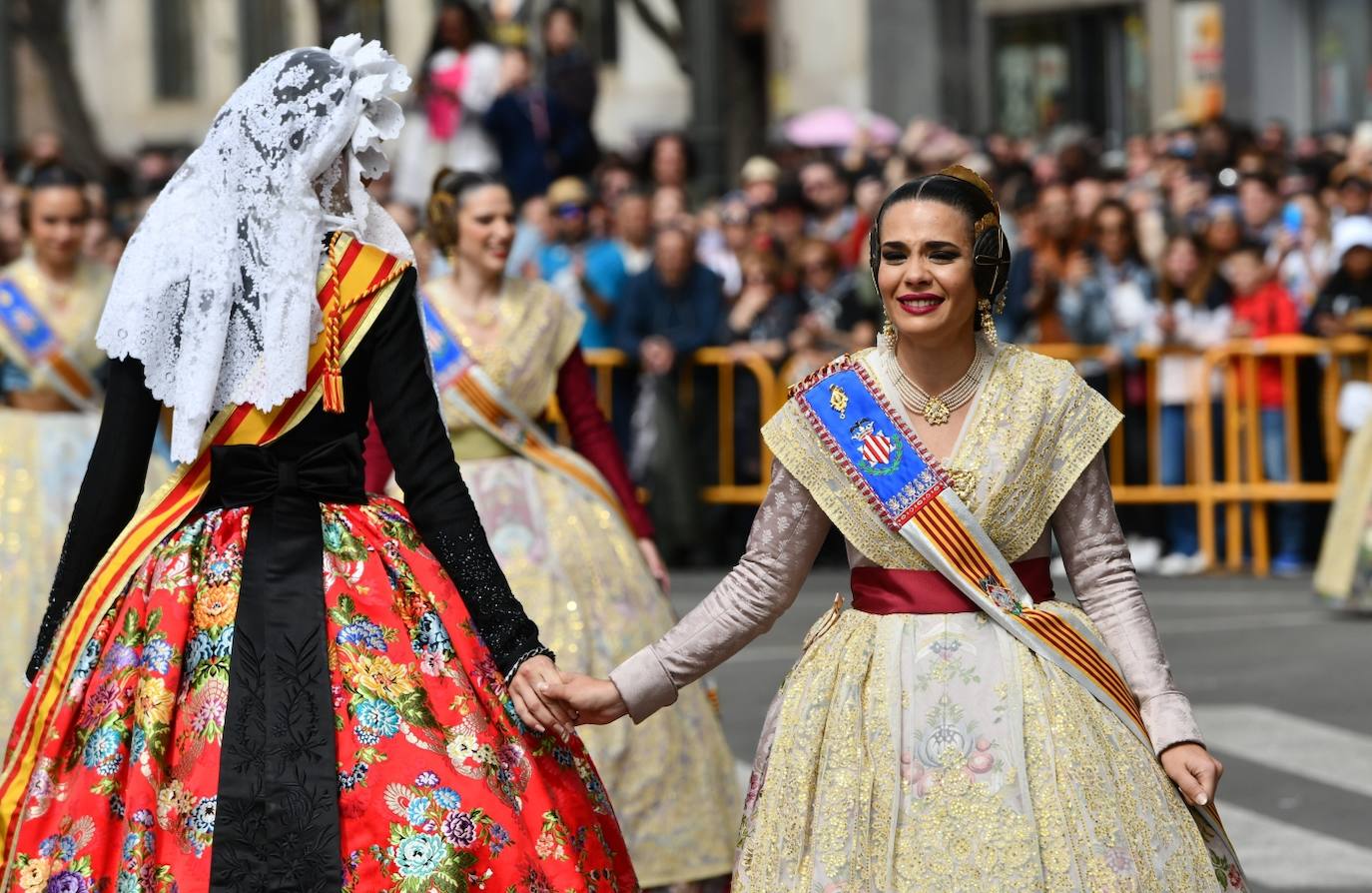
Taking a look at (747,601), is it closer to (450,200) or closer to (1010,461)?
Result: (1010,461)

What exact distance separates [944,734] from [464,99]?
1087 cm

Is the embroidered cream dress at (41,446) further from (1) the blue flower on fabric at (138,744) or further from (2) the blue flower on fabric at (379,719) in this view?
(2) the blue flower on fabric at (379,719)

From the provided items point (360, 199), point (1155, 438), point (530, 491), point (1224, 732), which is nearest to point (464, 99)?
point (1155, 438)

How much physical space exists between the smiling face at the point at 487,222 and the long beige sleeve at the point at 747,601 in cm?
257

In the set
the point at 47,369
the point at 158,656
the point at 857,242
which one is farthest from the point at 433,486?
the point at 857,242

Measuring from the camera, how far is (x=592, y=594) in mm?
6484

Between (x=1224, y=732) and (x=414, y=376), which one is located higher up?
(x=414, y=376)

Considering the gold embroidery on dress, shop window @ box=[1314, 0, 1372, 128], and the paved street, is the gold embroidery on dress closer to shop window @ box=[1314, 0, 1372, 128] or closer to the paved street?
the paved street

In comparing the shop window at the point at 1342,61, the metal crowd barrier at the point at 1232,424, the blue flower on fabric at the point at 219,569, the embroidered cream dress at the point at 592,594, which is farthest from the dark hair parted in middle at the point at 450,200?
the shop window at the point at 1342,61

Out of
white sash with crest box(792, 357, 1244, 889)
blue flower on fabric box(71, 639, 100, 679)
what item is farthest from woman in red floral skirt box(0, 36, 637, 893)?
white sash with crest box(792, 357, 1244, 889)

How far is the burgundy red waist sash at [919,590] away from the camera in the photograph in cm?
414

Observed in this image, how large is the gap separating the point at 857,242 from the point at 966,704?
10554 mm

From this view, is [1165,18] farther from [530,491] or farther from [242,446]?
[242,446]

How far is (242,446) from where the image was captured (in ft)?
14.5
